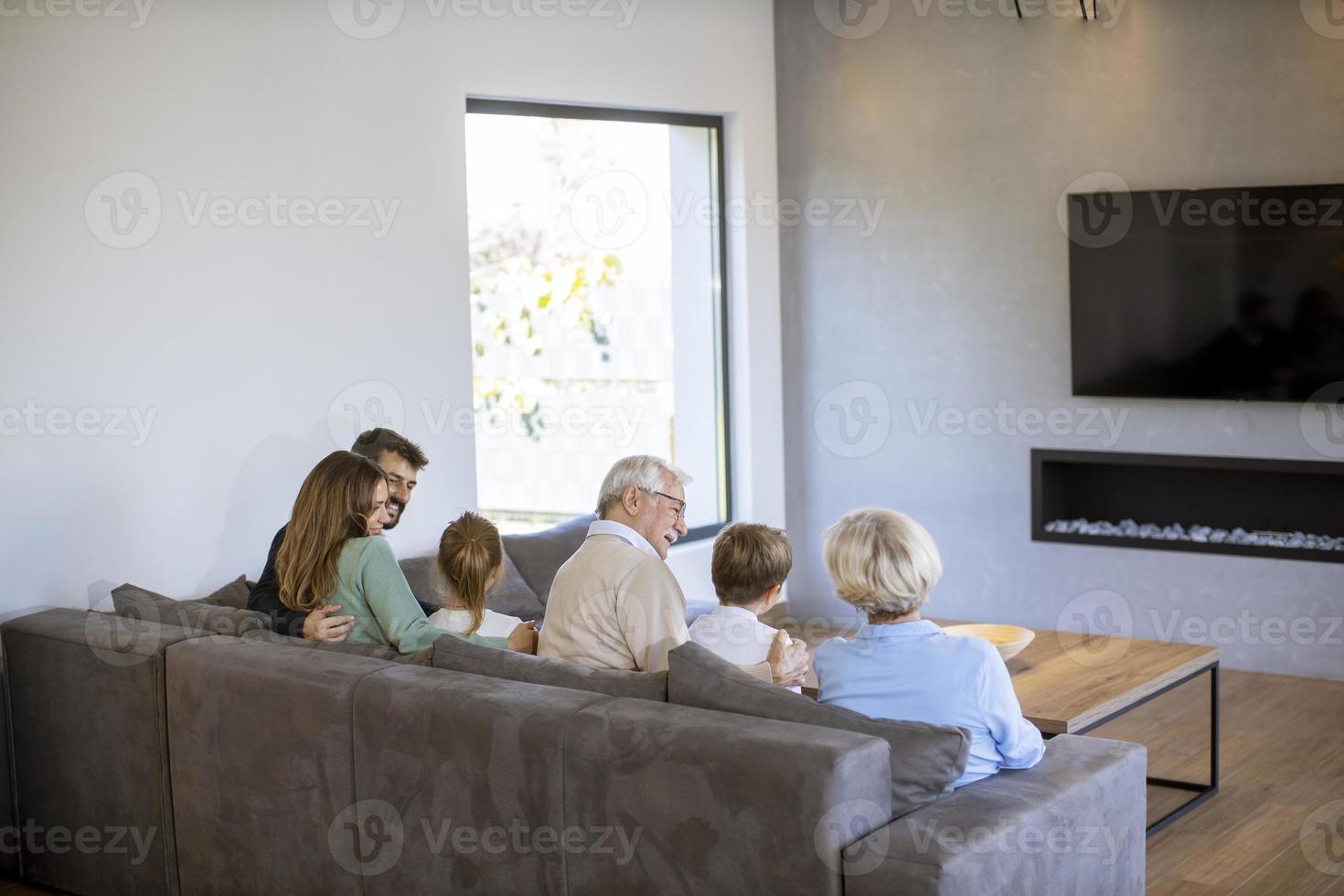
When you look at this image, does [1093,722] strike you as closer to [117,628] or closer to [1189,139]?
[117,628]

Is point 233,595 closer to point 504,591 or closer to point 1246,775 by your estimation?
point 504,591

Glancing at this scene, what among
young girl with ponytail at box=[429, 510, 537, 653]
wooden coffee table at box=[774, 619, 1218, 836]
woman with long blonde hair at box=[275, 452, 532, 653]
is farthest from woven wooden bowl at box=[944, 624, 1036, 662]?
woman with long blonde hair at box=[275, 452, 532, 653]

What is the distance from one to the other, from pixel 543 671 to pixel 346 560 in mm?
666

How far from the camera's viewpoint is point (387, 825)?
9.75 ft

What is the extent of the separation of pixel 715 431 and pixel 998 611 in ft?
5.08

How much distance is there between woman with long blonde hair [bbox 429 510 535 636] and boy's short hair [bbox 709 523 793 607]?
589 mm

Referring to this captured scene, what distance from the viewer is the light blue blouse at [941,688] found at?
2.61 metres

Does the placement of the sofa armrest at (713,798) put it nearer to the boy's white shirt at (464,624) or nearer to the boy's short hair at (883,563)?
the boy's short hair at (883,563)

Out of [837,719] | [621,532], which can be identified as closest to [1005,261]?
[621,532]

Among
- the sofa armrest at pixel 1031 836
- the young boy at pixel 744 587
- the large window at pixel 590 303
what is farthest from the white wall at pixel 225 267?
the sofa armrest at pixel 1031 836

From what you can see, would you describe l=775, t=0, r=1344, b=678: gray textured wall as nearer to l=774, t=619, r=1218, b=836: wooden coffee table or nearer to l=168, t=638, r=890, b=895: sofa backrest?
l=774, t=619, r=1218, b=836: wooden coffee table

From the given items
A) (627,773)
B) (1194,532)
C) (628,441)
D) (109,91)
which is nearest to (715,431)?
(628,441)

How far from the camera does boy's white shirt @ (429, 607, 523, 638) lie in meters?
3.47

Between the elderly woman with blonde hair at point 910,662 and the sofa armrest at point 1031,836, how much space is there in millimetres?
85
